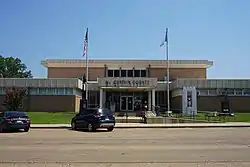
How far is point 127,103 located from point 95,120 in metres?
28.8

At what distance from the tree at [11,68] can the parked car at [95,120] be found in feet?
270

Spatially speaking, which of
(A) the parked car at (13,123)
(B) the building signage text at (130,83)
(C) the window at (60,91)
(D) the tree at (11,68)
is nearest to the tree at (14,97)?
(C) the window at (60,91)

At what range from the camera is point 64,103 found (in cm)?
4775

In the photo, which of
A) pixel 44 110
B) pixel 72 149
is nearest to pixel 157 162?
pixel 72 149

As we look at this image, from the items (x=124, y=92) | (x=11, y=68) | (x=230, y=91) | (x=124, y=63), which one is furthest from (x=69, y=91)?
(x=11, y=68)

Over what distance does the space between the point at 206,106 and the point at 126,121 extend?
15.5 meters

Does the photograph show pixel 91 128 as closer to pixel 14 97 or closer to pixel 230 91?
pixel 14 97

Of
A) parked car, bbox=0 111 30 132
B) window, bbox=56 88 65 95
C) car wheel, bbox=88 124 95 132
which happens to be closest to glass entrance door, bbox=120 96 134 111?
window, bbox=56 88 65 95

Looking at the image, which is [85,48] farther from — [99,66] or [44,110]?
[99,66]

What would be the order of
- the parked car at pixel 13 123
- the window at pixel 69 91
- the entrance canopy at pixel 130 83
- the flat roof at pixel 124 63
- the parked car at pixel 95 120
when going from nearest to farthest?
the parked car at pixel 13 123 → the parked car at pixel 95 120 → the window at pixel 69 91 → the entrance canopy at pixel 130 83 → the flat roof at pixel 124 63

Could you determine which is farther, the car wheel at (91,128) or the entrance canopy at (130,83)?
the entrance canopy at (130,83)

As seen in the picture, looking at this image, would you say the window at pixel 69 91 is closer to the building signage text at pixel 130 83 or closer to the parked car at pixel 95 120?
the building signage text at pixel 130 83

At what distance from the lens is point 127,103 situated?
180 ft

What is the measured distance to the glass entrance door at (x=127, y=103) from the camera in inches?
2146
